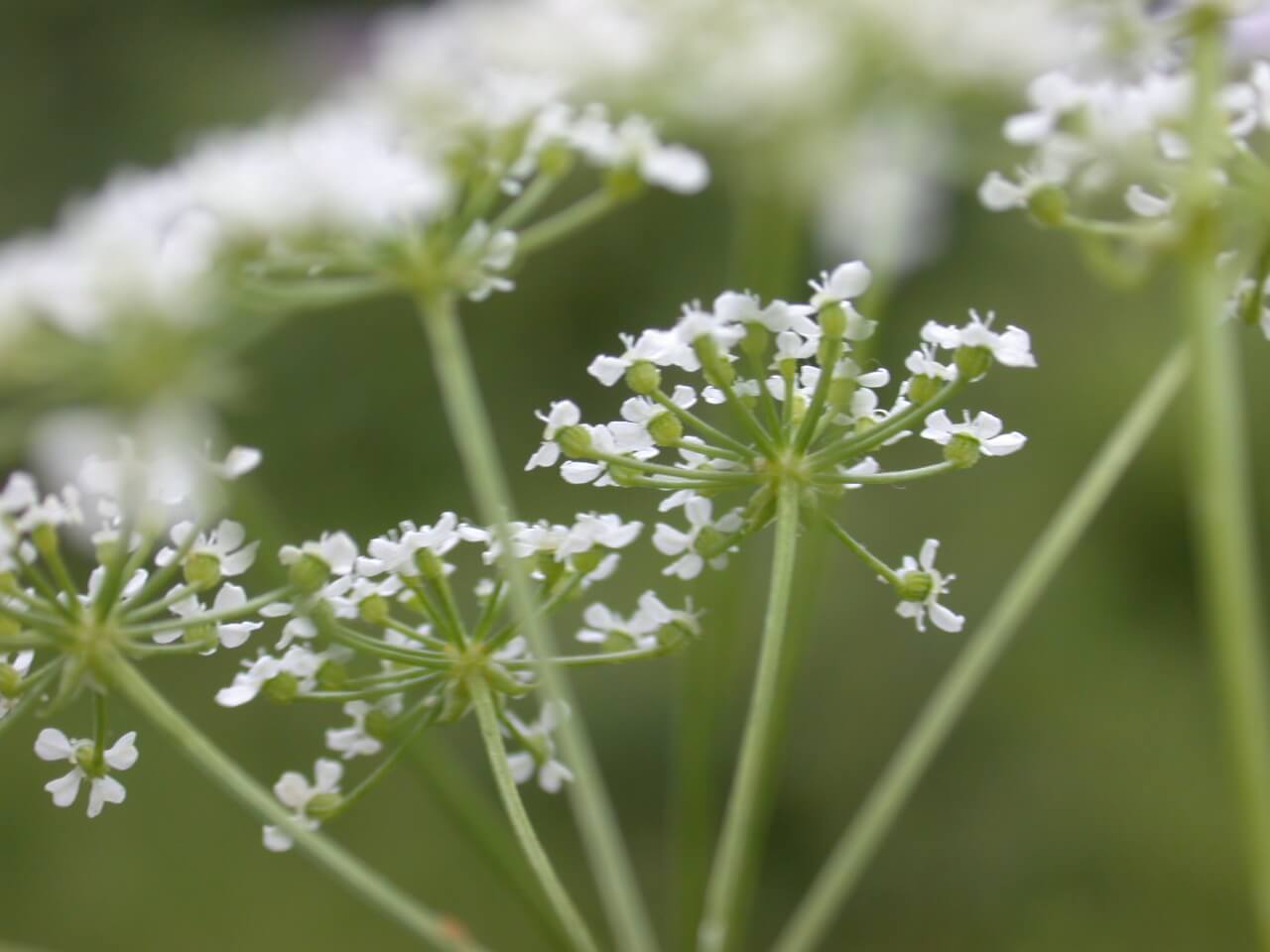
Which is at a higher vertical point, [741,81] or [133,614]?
[741,81]

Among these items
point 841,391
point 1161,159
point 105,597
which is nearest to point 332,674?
point 105,597

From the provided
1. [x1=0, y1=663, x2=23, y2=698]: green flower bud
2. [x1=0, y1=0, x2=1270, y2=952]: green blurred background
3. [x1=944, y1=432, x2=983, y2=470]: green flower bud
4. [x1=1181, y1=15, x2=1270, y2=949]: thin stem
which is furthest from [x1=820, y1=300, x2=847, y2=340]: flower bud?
[x1=0, y1=0, x2=1270, y2=952]: green blurred background

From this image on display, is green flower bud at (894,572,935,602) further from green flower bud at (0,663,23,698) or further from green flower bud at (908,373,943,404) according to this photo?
green flower bud at (0,663,23,698)

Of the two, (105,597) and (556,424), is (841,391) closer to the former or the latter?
(556,424)

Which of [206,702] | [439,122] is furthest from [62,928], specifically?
[439,122]

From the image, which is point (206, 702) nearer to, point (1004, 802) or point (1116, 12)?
point (1004, 802)

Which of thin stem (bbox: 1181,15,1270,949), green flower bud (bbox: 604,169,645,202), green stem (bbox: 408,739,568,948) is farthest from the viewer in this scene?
green flower bud (bbox: 604,169,645,202)
